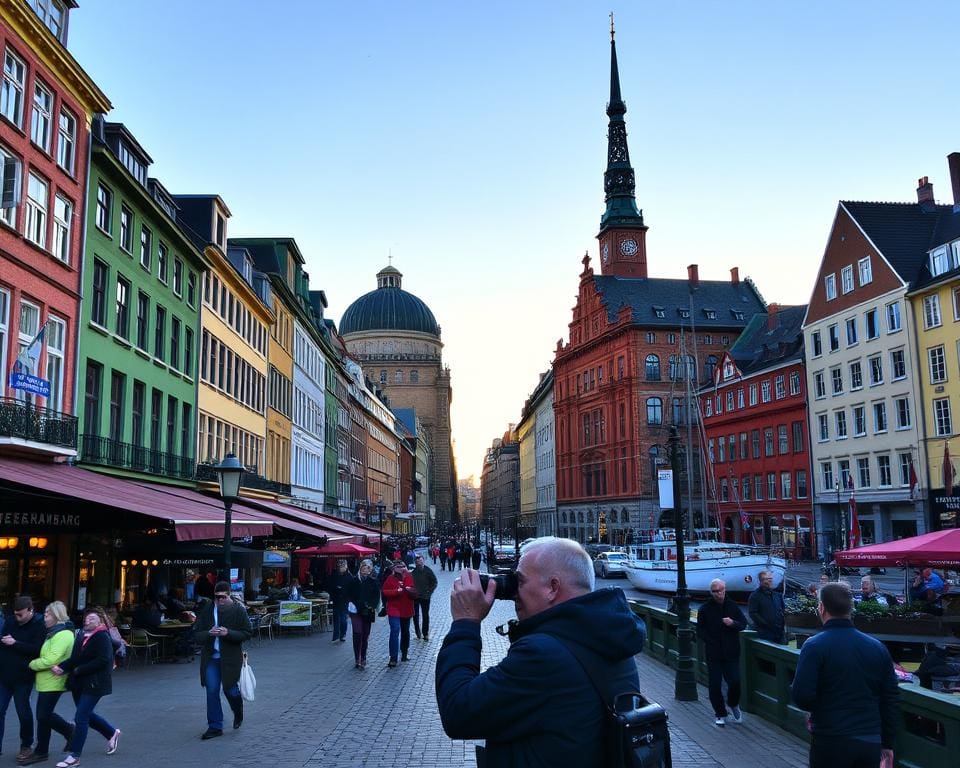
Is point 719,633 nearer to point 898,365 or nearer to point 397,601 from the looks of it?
point 397,601

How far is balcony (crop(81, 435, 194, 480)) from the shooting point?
76.1ft

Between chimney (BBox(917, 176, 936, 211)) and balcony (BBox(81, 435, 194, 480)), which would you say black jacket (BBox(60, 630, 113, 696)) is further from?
chimney (BBox(917, 176, 936, 211))

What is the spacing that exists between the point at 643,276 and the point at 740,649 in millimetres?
86321

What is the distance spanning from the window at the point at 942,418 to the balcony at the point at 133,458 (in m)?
35.4

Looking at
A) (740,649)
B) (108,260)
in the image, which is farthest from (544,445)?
(740,649)

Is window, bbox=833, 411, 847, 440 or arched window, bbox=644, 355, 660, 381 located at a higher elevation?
arched window, bbox=644, 355, 660, 381

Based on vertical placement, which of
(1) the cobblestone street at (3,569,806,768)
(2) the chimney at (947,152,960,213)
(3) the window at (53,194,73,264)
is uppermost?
(2) the chimney at (947,152,960,213)

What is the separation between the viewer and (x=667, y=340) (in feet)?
286

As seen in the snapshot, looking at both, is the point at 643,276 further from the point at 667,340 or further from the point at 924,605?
the point at 924,605

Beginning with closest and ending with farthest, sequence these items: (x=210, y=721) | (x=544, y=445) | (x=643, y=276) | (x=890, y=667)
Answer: (x=890, y=667) < (x=210, y=721) < (x=643, y=276) < (x=544, y=445)

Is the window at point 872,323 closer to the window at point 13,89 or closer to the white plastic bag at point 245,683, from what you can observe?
the window at point 13,89

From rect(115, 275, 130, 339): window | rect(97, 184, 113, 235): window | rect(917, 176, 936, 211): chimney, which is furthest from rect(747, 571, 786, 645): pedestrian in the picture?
rect(917, 176, 936, 211): chimney

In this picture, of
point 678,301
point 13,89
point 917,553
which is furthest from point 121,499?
point 678,301

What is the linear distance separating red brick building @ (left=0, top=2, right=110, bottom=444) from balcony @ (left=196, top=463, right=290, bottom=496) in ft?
25.3
